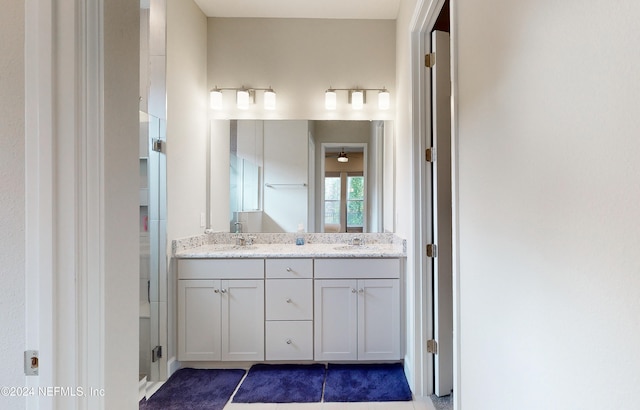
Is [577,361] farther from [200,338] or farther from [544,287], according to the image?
[200,338]

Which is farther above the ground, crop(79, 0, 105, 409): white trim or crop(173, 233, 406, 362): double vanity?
crop(79, 0, 105, 409): white trim

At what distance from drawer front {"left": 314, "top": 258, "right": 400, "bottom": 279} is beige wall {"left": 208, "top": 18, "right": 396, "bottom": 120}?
1388mm

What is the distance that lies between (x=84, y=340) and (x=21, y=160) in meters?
0.39

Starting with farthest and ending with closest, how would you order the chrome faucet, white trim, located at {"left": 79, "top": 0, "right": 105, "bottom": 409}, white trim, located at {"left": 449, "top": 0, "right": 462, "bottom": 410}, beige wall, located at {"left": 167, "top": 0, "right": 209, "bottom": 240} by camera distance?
the chrome faucet, beige wall, located at {"left": 167, "top": 0, "right": 209, "bottom": 240}, white trim, located at {"left": 449, "top": 0, "right": 462, "bottom": 410}, white trim, located at {"left": 79, "top": 0, "right": 105, "bottom": 409}

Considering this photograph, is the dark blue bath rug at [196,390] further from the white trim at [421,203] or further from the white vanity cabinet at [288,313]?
the white trim at [421,203]

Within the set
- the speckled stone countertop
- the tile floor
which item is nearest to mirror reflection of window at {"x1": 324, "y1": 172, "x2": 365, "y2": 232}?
the speckled stone countertop

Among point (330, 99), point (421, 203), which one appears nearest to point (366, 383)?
point (421, 203)

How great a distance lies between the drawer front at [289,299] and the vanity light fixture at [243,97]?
1610 millimetres

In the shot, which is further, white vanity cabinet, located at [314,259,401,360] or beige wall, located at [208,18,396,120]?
beige wall, located at [208,18,396,120]

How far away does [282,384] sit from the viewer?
2.09 meters

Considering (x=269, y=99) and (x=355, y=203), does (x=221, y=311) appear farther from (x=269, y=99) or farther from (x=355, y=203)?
(x=269, y=99)

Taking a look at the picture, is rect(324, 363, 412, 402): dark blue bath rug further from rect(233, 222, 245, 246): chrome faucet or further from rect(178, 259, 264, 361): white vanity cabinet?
rect(233, 222, 245, 246): chrome faucet

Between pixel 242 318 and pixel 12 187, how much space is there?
1917mm

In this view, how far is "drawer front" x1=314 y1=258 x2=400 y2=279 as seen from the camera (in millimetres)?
2291
